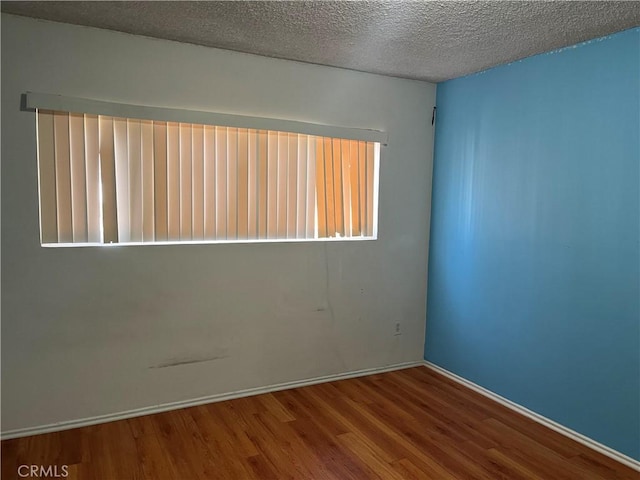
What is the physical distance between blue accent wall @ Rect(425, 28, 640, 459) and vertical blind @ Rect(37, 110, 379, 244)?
30.9 inches

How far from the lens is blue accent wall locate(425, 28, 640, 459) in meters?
2.71

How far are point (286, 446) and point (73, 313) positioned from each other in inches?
60.5

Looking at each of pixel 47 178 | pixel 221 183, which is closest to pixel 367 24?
pixel 221 183

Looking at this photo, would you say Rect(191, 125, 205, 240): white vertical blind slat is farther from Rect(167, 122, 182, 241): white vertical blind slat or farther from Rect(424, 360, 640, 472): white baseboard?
Rect(424, 360, 640, 472): white baseboard

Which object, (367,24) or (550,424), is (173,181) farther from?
(550,424)

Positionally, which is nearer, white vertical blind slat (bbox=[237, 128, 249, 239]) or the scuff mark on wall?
the scuff mark on wall

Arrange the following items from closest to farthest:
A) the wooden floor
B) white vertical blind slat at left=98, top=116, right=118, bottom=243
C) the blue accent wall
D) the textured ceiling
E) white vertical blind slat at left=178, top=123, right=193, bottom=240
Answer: the textured ceiling < the wooden floor < the blue accent wall < white vertical blind slat at left=98, top=116, right=118, bottom=243 < white vertical blind slat at left=178, top=123, right=193, bottom=240

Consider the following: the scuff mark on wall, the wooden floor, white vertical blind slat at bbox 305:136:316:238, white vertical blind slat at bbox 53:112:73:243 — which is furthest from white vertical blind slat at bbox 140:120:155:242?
the wooden floor

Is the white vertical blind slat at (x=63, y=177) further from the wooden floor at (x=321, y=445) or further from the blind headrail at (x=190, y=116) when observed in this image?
the wooden floor at (x=321, y=445)

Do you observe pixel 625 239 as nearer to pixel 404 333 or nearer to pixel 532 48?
pixel 532 48

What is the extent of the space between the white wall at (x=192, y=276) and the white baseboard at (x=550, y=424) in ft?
1.72

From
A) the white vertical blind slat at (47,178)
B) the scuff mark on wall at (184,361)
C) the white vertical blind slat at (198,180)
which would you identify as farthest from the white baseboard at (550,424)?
the white vertical blind slat at (47,178)

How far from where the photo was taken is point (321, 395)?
353 centimetres

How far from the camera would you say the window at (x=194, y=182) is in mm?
2895
